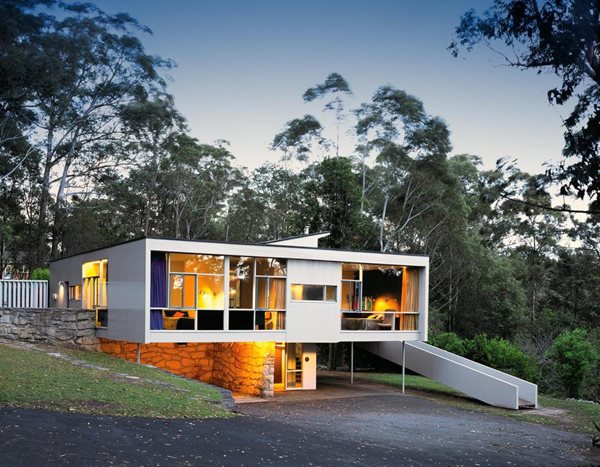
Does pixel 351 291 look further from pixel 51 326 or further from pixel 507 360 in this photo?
pixel 51 326

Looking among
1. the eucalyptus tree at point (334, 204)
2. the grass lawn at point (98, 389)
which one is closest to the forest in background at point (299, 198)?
the eucalyptus tree at point (334, 204)

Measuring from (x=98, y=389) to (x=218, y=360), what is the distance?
9099 millimetres

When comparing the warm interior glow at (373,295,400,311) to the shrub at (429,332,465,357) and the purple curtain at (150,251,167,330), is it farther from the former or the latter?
the purple curtain at (150,251,167,330)

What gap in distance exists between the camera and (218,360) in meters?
22.7

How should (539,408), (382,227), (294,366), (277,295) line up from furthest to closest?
(382,227), (294,366), (539,408), (277,295)

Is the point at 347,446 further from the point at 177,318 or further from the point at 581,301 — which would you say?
the point at 581,301

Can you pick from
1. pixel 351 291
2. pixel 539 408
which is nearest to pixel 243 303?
pixel 351 291

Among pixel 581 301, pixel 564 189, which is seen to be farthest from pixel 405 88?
pixel 564 189

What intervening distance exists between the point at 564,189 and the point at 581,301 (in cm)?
3531

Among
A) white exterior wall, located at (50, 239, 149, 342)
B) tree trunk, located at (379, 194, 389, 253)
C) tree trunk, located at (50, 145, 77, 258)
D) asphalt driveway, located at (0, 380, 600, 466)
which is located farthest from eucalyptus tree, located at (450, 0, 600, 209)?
tree trunk, located at (50, 145, 77, 258)

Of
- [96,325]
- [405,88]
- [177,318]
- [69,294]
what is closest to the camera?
[177,318]

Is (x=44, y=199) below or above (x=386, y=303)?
above

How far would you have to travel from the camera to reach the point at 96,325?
21766 millimetres

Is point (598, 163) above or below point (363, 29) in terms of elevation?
below
